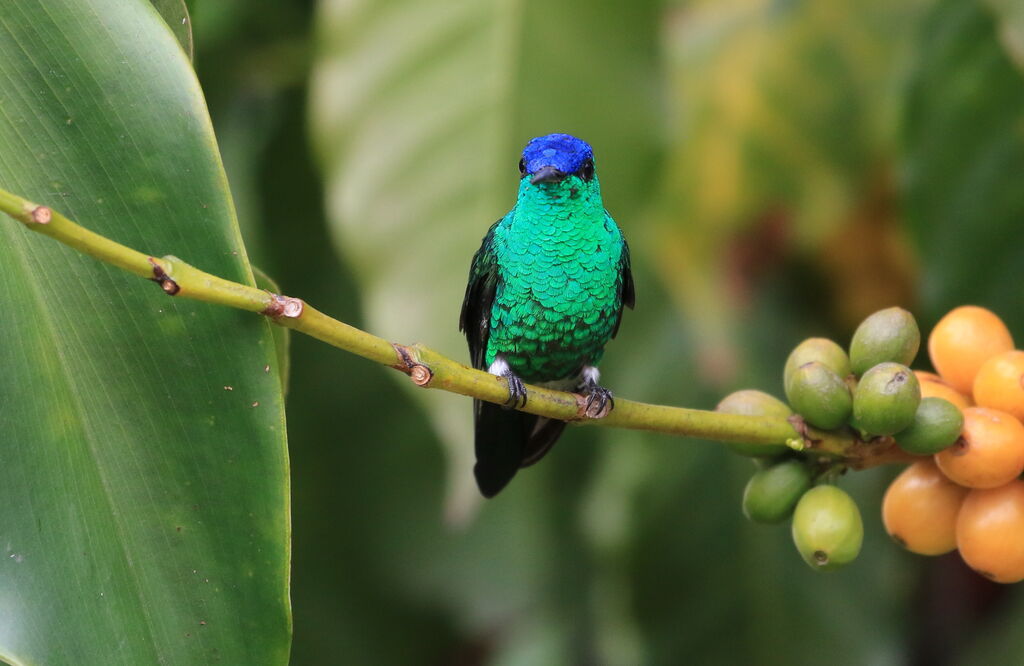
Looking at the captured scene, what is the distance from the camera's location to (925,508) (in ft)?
4.25

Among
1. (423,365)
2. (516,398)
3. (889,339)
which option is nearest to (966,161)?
(889,339)

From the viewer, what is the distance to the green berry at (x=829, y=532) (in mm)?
1185

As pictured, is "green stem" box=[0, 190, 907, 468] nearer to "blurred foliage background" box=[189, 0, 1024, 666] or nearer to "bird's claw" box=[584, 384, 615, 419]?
"bird's claw" box=[584, 384, 615, 419]

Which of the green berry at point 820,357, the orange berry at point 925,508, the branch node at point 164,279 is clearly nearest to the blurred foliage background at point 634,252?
the green berry at point 820,357

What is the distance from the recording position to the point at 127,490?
1.13m

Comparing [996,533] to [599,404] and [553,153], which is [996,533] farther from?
[553,153]

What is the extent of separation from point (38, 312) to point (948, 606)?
2.38 metres

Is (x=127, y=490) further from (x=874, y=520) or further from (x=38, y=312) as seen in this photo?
(x=874, y=520)

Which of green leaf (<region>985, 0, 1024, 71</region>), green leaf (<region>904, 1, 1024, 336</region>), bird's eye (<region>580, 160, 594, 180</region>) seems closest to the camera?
bird's eye (<region>580, 160, 594, 180</region>)

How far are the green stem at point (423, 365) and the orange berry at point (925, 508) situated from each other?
51 millimetres

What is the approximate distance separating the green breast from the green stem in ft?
1.00

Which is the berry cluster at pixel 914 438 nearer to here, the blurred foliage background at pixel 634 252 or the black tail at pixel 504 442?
the black tail at pixel 504 442

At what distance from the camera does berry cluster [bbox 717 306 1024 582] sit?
1161 mm

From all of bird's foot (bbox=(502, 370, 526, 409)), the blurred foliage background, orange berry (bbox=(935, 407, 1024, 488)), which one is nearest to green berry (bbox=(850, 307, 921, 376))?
orange berry (bbox=(935, 407, 1024, 488))
